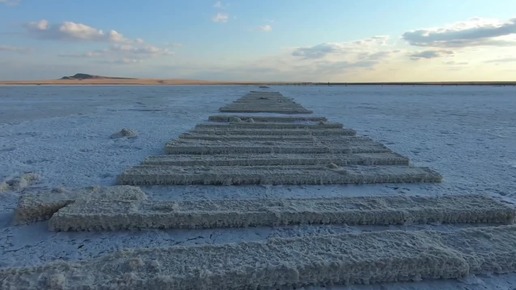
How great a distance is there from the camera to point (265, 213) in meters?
2.45

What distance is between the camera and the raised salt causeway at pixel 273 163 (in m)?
3.30

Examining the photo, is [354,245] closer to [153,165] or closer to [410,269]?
[410,269]

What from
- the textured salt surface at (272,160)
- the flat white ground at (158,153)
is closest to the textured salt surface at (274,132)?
the flat white ground at (158,153)

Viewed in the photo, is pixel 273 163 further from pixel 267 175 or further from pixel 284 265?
pixel 284 265

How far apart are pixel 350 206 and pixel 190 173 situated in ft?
5.00

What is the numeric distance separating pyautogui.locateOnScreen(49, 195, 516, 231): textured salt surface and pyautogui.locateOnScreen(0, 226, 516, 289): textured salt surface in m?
0.36

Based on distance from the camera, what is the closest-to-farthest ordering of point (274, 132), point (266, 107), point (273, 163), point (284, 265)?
1. point (284, 265)
2. point (273, 163)
3. point (274, 132)
4. point (266, 107)

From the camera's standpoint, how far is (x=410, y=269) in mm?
1845

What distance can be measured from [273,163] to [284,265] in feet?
7.06

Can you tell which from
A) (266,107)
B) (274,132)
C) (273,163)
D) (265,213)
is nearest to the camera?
(265,213)

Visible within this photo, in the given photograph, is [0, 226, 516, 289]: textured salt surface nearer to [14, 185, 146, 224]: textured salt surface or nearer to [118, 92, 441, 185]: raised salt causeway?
[14, 185, 146, 224]: textured salt surface

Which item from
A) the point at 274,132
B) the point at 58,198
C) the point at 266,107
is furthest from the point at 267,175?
the point at 266,107

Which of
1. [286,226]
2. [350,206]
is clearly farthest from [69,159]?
[350,206]

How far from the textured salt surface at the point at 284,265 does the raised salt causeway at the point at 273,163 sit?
1291 millimetres
